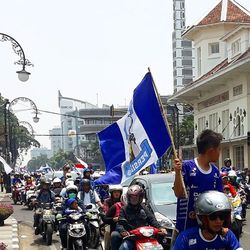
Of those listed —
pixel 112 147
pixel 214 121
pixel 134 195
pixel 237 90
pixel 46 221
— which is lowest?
pixel 46 221

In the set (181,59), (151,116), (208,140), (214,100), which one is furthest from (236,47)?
(181,59)

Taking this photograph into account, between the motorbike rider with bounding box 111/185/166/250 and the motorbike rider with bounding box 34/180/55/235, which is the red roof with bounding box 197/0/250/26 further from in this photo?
the motorbike rider with bounding box 111/185/166/250

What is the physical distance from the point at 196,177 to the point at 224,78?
32.1 metres

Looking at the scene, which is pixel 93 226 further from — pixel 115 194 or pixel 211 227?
pixel 211 227

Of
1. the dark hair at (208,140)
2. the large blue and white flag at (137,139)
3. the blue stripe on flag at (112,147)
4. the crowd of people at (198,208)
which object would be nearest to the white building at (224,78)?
the blue stripe on flag at (112,147)

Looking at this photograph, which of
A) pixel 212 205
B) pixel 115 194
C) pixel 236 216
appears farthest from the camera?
pixel 236 216

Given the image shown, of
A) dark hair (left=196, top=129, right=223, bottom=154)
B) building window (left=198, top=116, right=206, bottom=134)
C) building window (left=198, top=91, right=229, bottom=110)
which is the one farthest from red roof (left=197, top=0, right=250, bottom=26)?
dark hair (left=196, top=129, right=223, bottom=154)

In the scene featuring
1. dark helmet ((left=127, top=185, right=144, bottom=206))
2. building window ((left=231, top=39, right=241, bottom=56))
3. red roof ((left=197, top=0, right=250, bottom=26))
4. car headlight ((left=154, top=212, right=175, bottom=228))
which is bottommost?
car headlight ((left=154, top=212, right=175, bottom=228))

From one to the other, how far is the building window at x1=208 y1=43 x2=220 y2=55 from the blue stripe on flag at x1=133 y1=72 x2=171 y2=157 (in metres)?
37.0

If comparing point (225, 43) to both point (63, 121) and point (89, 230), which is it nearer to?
point (89, 230)

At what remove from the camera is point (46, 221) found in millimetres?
13430

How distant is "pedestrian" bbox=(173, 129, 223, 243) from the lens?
488 centimetres

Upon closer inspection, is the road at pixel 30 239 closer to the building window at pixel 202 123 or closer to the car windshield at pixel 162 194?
the car windshield at pixel 162 194

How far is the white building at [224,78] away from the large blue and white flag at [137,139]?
72.1 ft
